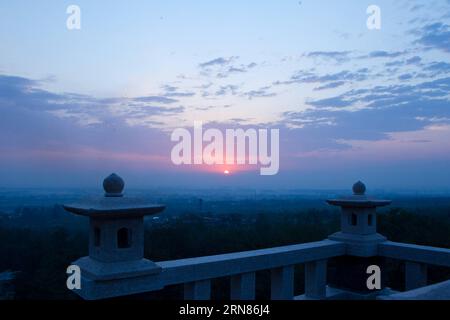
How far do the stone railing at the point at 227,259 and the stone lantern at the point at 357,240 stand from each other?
15 millimetres

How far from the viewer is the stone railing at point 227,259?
3721mm

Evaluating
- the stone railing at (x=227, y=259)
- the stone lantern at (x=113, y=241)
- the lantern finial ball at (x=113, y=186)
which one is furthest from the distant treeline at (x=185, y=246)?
the lantern finial ball at (x=113, y=186)

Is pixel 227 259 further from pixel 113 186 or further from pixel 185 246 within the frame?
pixel 185 246

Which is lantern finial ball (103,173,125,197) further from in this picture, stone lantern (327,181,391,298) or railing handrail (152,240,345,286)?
stone lantern (327,181,391,298)

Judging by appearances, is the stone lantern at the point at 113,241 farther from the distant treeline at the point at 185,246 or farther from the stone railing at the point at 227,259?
the distant treeline at the point at 185,246

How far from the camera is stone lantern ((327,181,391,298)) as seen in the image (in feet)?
19.9

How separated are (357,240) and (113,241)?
13.1 feet

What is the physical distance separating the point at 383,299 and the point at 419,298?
257mm

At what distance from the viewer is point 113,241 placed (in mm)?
3805

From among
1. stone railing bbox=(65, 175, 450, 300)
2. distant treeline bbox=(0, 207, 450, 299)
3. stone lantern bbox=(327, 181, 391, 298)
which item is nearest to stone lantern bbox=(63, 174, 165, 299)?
stone railing bbox=(65, 175, 450, 300)

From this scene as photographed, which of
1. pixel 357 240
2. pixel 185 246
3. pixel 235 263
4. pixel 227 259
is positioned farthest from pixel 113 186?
pixel 185 246
